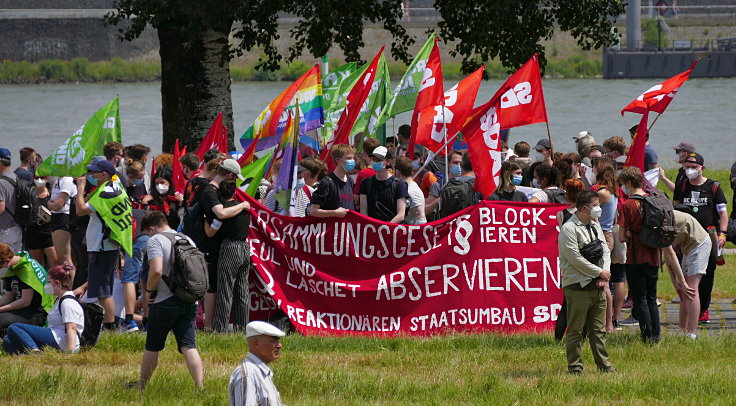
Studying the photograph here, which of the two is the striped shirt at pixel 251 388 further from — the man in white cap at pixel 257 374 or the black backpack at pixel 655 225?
the black backpack at pixel 655 225

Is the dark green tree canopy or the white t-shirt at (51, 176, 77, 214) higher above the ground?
the dark green tree canopy

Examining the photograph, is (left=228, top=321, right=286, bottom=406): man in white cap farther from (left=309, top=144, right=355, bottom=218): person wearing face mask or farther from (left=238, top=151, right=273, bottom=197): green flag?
(left=238, top=151, right=273, bottom=197): green flag

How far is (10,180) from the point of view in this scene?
40.0 ft

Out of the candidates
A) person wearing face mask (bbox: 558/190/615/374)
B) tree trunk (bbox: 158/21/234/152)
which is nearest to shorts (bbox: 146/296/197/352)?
person wearing face mask (bbox: 558/190/615/374)

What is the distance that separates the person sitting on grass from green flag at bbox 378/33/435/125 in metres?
4.38

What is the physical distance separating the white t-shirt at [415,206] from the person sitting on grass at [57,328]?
2.93 metres

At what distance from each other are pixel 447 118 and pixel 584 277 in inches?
146

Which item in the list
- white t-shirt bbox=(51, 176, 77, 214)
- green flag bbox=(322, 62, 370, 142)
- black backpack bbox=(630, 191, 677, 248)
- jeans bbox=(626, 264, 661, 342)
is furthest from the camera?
green flag bbox=(322, 62, 370, 142)

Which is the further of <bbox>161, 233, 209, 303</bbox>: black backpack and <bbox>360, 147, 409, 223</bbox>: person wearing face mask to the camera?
<bbox>360, 147, 409, 223</bbox>: person wearing face mask

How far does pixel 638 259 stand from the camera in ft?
30.1

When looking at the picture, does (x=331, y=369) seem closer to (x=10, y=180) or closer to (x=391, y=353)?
(x=391, y=353)

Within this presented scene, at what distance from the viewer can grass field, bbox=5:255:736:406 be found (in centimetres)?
785

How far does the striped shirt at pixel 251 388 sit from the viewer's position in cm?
571

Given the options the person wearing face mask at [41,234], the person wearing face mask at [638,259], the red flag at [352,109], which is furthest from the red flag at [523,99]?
the person wearing face mask at [41,234]
